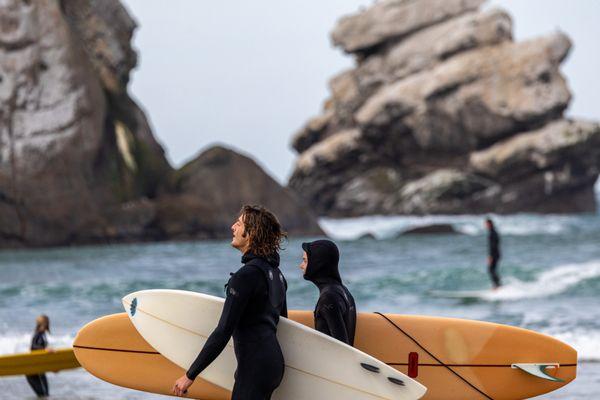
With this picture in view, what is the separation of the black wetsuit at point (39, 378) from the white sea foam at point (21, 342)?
178 inches

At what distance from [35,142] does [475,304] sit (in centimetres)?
2623

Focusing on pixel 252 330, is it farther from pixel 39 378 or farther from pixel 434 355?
pixel 39 378

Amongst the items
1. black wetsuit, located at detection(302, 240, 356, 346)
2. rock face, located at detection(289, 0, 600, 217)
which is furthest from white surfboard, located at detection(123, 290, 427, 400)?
rock face, located at detection(289, 0, 600, 217)

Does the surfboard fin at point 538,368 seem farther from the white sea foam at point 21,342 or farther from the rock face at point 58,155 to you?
the rock face at point 58,155

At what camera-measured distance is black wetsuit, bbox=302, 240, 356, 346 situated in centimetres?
523

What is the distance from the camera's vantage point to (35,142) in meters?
40.4

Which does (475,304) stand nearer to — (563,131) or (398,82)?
(563,131)

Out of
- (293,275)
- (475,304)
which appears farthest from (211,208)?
(475,304)

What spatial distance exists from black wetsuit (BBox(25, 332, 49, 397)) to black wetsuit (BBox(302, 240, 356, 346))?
4146 mm

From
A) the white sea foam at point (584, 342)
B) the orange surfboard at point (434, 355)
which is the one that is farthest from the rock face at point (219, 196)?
the orange surfboard at point (434, 355)

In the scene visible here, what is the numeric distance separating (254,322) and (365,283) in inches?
736

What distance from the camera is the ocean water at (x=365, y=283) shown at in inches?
523

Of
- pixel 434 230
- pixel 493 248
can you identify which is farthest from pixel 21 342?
pixel 434 230

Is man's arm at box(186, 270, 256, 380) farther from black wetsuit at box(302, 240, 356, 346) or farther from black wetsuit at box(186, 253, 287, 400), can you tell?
black wetsuit at box(302, 240, 356, 346)
